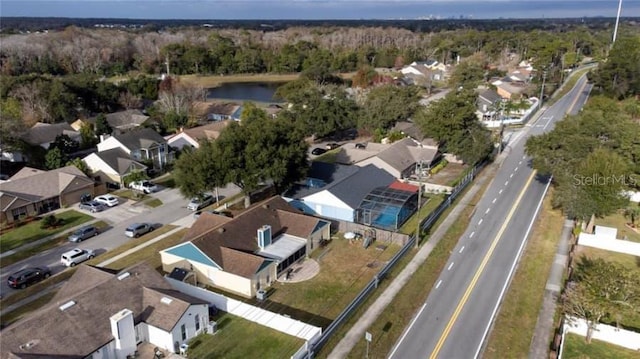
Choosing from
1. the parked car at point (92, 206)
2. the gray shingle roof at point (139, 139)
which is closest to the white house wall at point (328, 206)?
the parked car at point (92, 206)

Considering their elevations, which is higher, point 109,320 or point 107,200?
point 109,320

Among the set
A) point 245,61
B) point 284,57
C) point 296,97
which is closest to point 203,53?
point 245,61

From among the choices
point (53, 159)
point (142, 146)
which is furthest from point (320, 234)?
point (53, 159)

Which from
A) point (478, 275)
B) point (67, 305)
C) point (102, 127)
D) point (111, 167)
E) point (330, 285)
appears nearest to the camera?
point (67, 305)

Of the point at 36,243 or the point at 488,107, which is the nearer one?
the point at 36,243

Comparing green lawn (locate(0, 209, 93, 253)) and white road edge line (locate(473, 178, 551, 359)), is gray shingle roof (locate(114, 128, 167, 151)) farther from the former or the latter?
white road edge line (locate(473, 178, 551, 359))

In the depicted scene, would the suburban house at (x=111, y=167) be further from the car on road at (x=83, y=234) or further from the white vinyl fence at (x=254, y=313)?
the white vinyl fence at (x=254, y=313)

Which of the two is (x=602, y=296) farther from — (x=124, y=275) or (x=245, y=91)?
(x=245, y=91)
